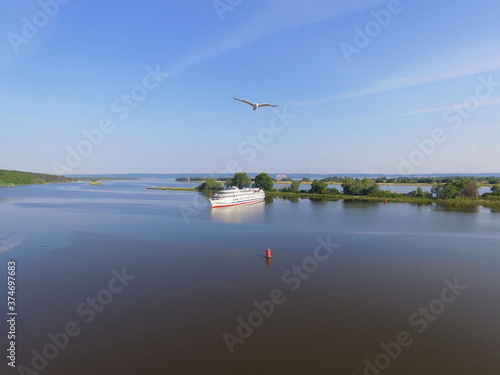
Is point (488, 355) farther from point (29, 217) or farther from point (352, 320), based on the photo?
point (29, 217)

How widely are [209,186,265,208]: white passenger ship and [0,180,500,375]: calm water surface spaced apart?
18.7 meters

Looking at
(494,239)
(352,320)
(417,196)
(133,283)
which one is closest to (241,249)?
(133,283)

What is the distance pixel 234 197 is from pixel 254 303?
3167cm

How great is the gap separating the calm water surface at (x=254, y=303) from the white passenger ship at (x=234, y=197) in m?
18.7

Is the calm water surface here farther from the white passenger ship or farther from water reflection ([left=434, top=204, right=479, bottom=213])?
the white passenger ship

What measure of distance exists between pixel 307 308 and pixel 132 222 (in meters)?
19.4

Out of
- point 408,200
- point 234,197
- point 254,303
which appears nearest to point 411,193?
point 408,200

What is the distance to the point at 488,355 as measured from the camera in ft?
Answer: 23.1

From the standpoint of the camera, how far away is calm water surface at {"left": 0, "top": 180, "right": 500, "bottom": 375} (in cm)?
691

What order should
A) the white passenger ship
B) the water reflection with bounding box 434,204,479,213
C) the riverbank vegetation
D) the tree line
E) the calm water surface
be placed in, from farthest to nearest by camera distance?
the tree line, the riverbank vegetation, the white passenger ship, the water reflection with bounding box 434,204,479,213, the calm water surface

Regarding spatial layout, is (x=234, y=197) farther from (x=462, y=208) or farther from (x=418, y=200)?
(x=462, y=208)

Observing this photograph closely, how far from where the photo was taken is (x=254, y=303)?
9.72 m

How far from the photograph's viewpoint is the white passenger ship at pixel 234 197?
38.3 m

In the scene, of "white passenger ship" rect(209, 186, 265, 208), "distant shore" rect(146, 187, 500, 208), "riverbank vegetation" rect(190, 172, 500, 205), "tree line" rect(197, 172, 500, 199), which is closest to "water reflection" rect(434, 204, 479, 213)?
"distant shore" rect(146, 187, 500, 208)
